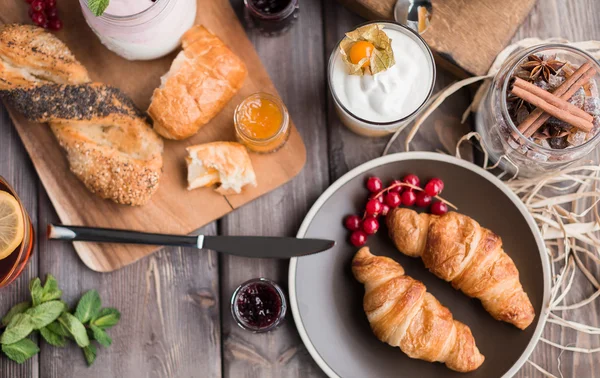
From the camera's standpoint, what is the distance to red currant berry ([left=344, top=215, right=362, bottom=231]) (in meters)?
1.91

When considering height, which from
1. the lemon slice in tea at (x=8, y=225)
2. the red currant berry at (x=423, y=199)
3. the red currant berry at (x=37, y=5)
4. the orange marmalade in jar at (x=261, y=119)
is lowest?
the red currant berry at (x=423, y=199)

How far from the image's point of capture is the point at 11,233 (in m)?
1.70

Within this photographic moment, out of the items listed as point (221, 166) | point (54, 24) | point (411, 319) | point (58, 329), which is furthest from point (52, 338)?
point (411, 319)

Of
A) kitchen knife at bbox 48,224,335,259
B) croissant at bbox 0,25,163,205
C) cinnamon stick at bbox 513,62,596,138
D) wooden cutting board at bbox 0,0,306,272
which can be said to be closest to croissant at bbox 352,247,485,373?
kitchen knife at bbox 48,224,335,259

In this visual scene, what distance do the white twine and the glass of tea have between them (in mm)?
1174

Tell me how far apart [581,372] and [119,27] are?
1859 mm

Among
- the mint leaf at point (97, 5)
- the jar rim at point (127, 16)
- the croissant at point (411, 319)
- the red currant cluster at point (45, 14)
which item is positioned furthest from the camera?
the red currant cluster at point (45, 14)

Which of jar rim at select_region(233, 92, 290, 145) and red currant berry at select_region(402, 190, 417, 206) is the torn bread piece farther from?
red currant berry at select_region(402, 190, 417, 206)

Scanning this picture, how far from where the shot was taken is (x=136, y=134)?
6.24 feet

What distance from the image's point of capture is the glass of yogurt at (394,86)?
5.75 feet

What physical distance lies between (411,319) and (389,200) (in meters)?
0.39

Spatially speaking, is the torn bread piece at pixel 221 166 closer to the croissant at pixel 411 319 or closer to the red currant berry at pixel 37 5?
the croissant at pixel 411 319

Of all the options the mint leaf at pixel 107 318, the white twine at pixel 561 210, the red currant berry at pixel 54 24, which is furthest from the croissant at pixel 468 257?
the red currant berry at pixel 54 24

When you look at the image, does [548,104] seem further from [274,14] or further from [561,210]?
[274,14]
